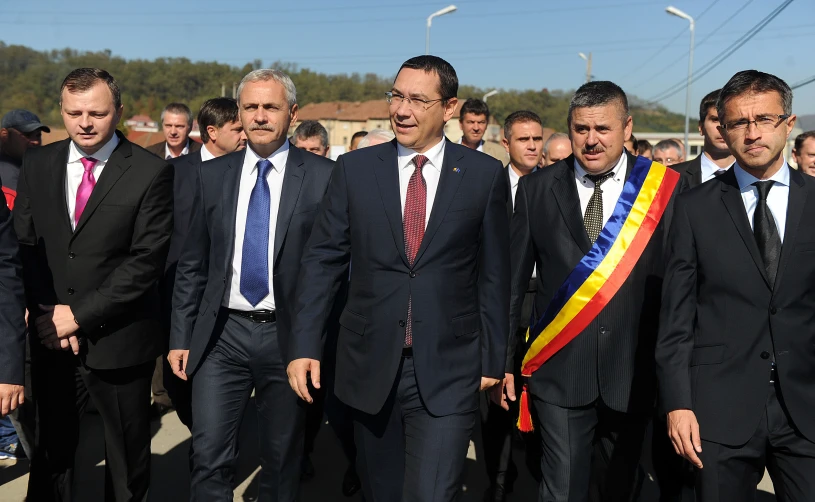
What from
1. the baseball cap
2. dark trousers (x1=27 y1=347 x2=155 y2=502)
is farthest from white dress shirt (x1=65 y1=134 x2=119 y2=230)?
the baseball cap

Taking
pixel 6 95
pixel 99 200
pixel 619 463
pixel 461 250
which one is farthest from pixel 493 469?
pixel 6 95

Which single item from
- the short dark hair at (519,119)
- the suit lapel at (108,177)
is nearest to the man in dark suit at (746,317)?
the suit lapel at (108,177)

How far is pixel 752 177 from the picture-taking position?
310 centimetres

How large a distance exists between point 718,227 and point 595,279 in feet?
2.16

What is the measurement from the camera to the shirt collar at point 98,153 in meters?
3.84

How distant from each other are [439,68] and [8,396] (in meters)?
2.18

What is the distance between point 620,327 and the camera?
11.9ft

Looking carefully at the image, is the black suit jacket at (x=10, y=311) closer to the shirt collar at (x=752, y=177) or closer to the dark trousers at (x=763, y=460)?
the dark trousers at (x=763, y=460)

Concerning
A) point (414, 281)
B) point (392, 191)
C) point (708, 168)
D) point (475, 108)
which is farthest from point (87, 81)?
point (475, 108)

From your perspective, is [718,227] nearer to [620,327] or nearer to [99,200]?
[620,327]

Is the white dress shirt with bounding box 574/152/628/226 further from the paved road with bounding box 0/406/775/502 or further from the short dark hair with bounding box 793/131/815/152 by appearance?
the short dark hair with bounding box 793/131/815/152

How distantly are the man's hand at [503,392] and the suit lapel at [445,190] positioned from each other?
2.42 feet

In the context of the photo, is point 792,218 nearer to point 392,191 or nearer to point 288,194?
point 392,191

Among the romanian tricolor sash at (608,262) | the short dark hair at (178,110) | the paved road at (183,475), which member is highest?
the short dark hair at (178,110)
